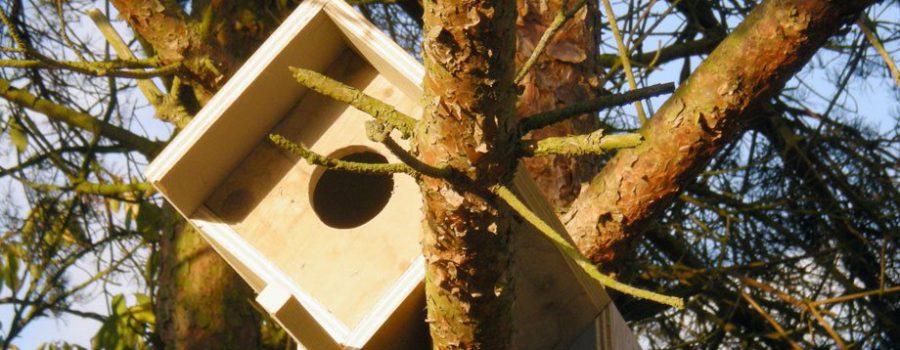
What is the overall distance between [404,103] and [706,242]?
237 centimetres

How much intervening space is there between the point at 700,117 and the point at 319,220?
2.54 ft

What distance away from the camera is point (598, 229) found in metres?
2.21

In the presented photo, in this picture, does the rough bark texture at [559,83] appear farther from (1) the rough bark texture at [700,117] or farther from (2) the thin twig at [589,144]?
(2) the thin twig at [589,144]

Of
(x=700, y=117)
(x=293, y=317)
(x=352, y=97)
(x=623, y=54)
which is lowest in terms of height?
(x=293, y=317)

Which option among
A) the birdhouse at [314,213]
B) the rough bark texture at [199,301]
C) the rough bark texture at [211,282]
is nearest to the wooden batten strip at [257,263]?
the birdhouse at [314,213]

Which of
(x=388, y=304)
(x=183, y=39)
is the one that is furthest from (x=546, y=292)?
(x=183, y=39)

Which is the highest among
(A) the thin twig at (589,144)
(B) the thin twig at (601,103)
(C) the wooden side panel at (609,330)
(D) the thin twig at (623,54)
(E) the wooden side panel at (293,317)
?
(D) the thin twig at (623,54)

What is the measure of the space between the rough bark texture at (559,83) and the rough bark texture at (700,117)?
237 mm

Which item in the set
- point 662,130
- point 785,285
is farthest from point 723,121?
point 785,285

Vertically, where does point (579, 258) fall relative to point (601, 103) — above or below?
below

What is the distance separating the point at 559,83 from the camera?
257cm

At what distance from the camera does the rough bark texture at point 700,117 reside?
193 centimetres

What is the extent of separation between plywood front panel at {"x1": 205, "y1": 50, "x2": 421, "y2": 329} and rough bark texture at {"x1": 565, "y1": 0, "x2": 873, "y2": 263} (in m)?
0.46

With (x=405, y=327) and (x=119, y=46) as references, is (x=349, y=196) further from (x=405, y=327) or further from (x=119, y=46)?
(x=119, y=46)
